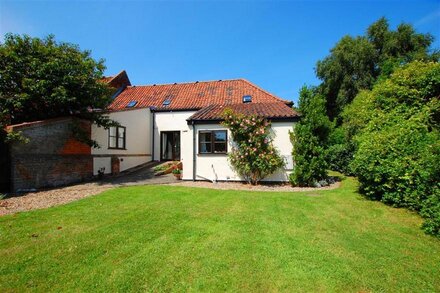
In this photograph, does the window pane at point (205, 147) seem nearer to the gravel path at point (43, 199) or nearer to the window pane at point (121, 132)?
the gravel path at point (43, 199)

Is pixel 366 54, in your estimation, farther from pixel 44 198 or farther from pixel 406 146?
pixel 44 198

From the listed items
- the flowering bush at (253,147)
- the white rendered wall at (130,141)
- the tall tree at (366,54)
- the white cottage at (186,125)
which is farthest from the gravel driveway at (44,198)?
the tall tree at (366,54)

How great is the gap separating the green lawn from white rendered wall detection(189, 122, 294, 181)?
5.27 m

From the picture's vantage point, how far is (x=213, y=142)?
1373 cm

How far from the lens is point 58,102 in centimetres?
1184

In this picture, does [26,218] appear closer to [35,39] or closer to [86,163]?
[86,163]

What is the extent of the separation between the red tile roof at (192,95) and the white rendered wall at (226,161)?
285 inches

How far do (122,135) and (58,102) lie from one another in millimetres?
5472

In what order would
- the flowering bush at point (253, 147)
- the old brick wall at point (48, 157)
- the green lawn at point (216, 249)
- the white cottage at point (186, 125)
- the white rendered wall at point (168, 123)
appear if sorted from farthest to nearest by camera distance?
the white rendered wall at point (168, 123) < the white cottage at point (186, 125) < the flowering bush at point (253, 147) < the old brick wall at point (48, 157) < the green lawn at point (216, 249)

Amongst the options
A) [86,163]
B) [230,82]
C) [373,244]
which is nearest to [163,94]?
[230,82]

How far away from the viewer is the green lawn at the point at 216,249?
11.4 feet

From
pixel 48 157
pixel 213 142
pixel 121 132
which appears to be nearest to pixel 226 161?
pixel 213 142

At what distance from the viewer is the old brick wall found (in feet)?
34.6

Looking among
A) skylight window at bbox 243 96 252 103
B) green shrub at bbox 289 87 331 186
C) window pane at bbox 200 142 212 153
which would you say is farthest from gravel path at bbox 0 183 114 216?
skylight window at bbox 243 96 252 103
